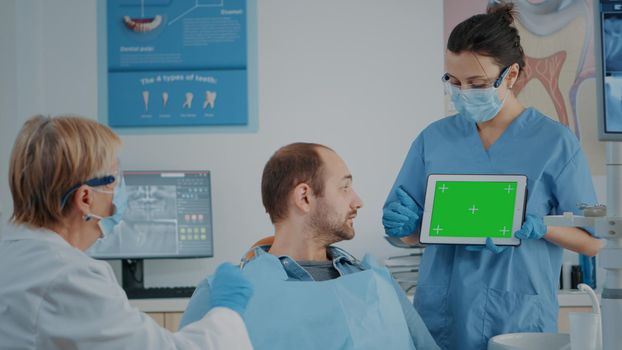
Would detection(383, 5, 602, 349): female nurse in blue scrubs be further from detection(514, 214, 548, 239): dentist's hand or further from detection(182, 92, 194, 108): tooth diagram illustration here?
detection(182, 92, 194, 108): tooth diagram illustration

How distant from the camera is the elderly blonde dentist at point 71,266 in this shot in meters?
1.34

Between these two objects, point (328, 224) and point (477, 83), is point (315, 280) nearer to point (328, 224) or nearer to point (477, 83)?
point (328, 224)

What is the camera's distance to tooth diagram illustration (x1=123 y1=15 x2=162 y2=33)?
148 inches

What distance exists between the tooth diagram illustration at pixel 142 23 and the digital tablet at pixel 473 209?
6.65ft

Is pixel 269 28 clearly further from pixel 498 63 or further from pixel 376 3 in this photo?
pixel 498 63

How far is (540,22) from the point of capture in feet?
12.1

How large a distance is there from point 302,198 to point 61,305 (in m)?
0.81

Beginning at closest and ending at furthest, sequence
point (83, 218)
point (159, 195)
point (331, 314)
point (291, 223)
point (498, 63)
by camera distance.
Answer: point (83, 218), point (331, 314), point (291, 223), point (498, 63), point (159, 195)

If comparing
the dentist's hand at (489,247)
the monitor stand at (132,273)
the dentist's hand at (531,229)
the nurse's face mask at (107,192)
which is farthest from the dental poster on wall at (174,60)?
the nurse's face mask at (107,192)

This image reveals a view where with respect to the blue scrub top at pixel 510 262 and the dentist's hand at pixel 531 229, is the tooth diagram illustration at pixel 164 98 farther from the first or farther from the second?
the dentist's hand at pixel 531 229

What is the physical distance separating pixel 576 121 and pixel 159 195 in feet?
6.03

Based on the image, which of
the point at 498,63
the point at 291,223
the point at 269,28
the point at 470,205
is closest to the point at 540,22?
the point at 269,28

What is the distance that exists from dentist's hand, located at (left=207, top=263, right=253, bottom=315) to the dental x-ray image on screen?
199 cm

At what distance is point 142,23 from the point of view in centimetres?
377
